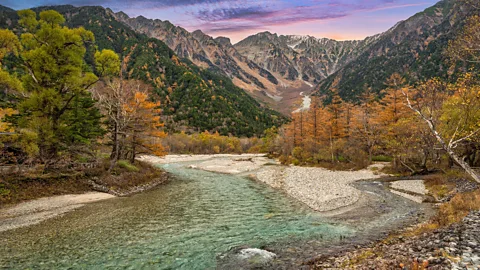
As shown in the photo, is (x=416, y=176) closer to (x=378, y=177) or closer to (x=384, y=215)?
(x=378, y=177)

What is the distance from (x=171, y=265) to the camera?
11.1 m

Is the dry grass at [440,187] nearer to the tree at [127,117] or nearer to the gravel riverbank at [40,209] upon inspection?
the gravel riverbank at [40,209]

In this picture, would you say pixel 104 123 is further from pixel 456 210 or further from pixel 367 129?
pixel 367 129

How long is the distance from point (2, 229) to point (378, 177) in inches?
1573

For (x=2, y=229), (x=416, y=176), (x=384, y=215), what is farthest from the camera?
(x=416, y=176)

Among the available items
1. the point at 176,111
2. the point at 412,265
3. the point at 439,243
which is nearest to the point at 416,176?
the point at 439,243

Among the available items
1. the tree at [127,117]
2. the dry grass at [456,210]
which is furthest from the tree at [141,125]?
the dry grass at [456,210]

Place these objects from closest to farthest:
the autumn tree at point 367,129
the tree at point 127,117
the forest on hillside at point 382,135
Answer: the forest on hillside at point 382,135 < the tree at point 127,117 < the autumn tree at point 367,129

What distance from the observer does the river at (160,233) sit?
11539mm

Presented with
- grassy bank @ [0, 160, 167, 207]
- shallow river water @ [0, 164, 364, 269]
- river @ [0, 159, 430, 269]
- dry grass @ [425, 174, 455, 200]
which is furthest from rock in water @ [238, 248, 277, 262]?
dry grass @ [425, 174, 455, 200]

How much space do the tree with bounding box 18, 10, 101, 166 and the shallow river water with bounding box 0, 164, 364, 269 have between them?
9265 millimetres

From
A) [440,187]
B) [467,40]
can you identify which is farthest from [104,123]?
[440,187]

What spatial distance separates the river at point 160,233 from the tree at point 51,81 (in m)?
9.37

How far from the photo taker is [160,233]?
1498cm
